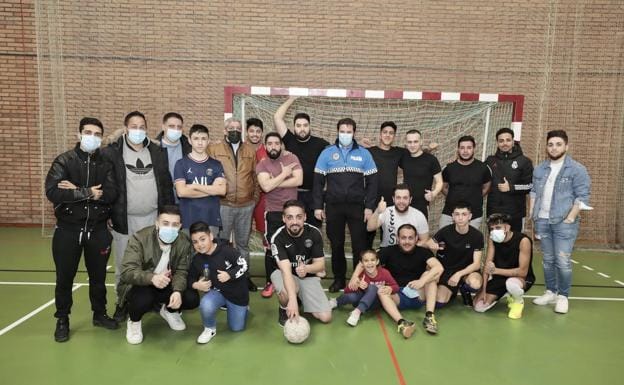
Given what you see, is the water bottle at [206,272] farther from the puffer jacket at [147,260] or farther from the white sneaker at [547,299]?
the white sneaker at [547,299]

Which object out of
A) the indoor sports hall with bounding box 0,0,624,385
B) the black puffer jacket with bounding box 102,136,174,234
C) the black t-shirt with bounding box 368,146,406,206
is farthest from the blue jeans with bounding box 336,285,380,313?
the indoor sports hall with bounding box 0,0,624,385

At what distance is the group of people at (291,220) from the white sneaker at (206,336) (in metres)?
0.01

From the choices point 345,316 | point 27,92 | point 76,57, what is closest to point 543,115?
point 345,316

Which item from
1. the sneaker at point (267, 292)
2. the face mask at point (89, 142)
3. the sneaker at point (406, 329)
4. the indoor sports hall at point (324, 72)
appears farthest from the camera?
the indoor sports hall at point (324, 72)

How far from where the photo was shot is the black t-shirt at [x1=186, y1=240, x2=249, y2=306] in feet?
13.8

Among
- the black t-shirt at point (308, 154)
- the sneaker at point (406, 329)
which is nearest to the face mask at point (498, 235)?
the sneaker at point (406, 329)

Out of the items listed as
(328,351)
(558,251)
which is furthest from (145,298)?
(558,251)

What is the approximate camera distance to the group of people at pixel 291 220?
3945 mm

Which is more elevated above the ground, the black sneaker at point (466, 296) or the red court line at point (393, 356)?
the black sneaker at point (466, 296)

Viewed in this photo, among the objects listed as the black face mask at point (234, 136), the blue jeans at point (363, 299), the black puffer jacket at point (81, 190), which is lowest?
the blue jeans at point (363, 299)

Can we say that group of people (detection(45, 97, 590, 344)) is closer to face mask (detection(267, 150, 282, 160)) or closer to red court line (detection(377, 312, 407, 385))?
face mask (detection(267, 150, 282, 160))

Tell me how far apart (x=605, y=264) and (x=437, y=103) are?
4.23 m

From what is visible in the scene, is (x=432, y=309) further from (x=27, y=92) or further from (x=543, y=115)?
(x=27, y=92)

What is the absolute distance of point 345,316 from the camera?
4680mm
